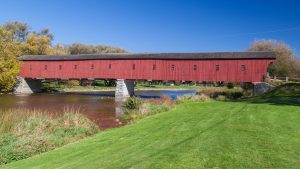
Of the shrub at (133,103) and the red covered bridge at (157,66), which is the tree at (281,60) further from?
the shrub at (133,103)

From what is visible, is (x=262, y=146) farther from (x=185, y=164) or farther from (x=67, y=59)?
(x=67, y=59)

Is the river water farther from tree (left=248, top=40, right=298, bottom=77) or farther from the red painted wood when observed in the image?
tree (left=248, top=40, right=298, bottom=77)

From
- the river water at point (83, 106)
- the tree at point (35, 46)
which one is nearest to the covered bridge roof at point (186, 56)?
the river water at point (83, 106)

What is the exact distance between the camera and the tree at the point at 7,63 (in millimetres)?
48094

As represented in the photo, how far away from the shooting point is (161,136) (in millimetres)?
10766

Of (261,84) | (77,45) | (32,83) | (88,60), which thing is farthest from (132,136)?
(77,45)

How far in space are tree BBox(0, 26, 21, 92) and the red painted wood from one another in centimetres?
421

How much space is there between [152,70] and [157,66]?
2.81 feet

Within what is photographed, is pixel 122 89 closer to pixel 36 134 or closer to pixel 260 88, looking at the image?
pixel 260 88

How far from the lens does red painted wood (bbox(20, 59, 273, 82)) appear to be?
40.6 metres

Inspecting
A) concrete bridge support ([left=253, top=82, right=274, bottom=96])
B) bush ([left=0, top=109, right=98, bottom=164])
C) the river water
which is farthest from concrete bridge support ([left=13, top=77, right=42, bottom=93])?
bush ([left=0, top=109, right=98, bottom=164])

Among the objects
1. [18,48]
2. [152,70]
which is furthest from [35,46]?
[152,70]

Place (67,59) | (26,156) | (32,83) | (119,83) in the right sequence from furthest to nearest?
(32,83) → (67,59) → (119,83) → (26,156)

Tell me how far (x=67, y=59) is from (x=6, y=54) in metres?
8.41
